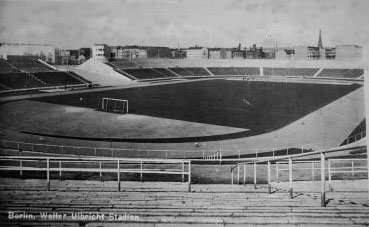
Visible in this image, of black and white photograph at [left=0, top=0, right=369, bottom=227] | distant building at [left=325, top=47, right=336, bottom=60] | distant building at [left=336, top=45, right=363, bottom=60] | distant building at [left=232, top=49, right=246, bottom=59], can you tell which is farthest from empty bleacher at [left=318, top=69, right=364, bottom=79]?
distant building at [left=232, top=49, right=246, bottom=59]

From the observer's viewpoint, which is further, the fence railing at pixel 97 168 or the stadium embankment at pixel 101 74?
the stadium embankment at pixel 101 74

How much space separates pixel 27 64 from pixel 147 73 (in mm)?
17705

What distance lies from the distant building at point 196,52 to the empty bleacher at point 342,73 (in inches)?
2392

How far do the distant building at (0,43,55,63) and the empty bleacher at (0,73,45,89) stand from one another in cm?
1784

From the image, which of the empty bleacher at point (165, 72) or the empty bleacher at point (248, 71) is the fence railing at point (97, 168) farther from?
the empty bleacher at point (248, 71)

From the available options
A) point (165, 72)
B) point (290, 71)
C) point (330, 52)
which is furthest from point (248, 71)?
point (330, 52)

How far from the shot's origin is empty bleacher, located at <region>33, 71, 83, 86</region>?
4600cm

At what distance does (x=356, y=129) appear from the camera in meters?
22.7

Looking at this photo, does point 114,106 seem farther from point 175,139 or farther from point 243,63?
point 243,63

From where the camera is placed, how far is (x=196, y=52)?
12312 cm

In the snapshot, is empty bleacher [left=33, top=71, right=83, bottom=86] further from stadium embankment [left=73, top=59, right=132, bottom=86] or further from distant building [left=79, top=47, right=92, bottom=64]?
distant building [left=79, top=47, right=92, bottom=64]

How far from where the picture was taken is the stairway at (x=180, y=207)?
15.1ft

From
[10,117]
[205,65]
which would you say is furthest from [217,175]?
[205,65]


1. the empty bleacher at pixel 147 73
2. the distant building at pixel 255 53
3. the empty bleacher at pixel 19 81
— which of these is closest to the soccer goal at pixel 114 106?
the empty bleacher at pixel 19 81
